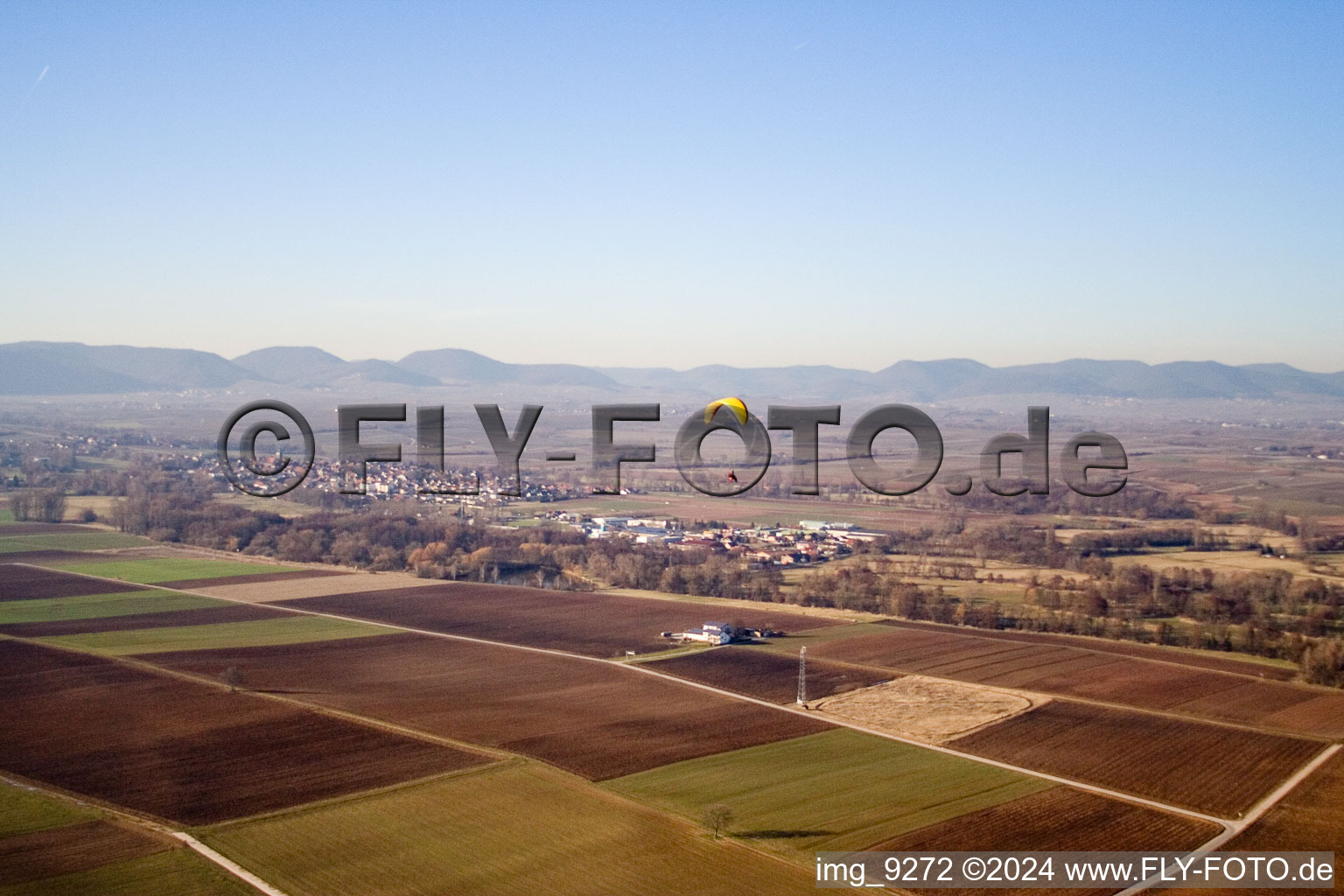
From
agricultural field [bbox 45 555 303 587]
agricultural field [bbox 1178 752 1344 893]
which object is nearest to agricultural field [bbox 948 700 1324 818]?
agricultural field [bbox 1178 752 1344 893]

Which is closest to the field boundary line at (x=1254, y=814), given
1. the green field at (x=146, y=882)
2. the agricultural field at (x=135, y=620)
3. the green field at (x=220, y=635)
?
the green field at (x=146, y=882)

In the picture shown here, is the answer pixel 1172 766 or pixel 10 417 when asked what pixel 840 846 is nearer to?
pixel 1172 766

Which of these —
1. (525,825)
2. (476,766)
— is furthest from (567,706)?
(525,825)

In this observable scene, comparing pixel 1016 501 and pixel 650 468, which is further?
pixel 650 468

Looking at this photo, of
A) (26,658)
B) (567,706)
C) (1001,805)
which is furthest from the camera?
(26,658)

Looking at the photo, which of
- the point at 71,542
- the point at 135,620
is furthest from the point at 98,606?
the point at 71,542

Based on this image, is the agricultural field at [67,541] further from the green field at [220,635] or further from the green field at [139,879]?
the green field at [139,879]
